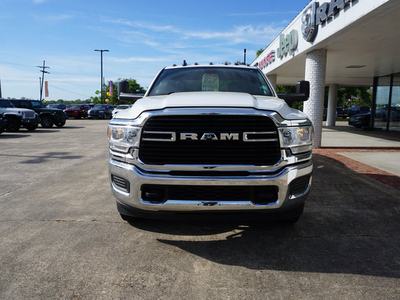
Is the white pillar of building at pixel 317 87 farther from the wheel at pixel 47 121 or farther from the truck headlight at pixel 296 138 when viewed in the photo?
the wheel at pixel 47 121

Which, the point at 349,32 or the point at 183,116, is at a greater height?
the point at 349,32

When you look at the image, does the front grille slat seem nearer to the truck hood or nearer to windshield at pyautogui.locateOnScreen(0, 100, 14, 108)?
the truck hood

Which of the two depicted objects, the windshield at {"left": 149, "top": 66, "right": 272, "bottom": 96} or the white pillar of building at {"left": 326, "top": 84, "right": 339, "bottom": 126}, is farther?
the white pillar of building at {"left": 326, "top": 84, "right": 339, "bottom": 126}

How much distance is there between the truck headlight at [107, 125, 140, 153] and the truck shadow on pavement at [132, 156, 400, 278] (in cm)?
109

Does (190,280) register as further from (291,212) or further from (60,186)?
(60,186)

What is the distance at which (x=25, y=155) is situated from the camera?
922 centimetres

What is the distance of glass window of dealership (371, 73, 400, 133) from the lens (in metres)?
18.0

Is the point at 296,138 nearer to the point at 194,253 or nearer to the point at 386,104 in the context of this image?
the point at 194,253

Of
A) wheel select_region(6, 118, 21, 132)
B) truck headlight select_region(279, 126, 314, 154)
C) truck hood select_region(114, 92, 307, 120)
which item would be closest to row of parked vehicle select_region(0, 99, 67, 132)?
wheel select_region(6, 118, 21, 132)

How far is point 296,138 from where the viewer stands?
3066mm

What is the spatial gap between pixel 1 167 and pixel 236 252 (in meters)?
6.55

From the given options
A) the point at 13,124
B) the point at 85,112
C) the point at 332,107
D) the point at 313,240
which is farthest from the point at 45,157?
the point at 85,112

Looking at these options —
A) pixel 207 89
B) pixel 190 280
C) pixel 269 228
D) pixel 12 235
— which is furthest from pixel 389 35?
pixel 12 235

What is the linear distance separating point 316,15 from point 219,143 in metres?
9.16
